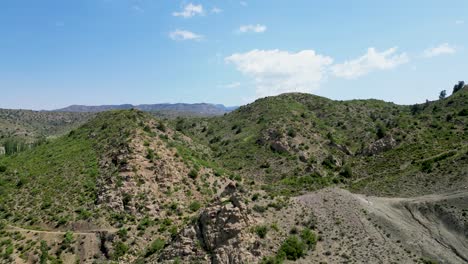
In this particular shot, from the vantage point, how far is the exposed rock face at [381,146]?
7025cm

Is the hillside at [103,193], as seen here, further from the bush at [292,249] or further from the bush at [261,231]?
the bush at [292,249]

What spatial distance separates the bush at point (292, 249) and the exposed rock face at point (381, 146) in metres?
43.8

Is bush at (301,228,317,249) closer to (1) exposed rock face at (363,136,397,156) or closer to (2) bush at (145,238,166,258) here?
(2) bush at (145,238,166,258)

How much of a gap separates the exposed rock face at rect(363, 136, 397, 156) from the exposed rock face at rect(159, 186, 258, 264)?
149 feet

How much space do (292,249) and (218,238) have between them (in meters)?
6.92

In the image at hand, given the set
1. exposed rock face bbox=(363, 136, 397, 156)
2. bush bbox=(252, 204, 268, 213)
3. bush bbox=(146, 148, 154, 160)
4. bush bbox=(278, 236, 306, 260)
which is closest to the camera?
bush bbox=(278, 236, 306, 260)

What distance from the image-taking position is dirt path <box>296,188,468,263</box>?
3275 cm

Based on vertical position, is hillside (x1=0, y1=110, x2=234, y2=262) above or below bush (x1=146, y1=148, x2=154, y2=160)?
below

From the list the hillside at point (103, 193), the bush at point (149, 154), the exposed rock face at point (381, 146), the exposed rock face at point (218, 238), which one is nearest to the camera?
the exposed rock face at point (218, 238)

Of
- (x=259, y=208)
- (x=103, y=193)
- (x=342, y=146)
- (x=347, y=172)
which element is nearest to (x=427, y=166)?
(x=347, y=172)

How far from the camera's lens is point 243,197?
39.7 metres

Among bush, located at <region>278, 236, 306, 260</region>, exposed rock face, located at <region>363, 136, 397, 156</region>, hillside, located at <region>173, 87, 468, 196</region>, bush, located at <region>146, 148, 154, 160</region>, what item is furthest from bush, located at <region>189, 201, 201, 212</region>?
exposed rock face, located at <region>363, 136, 397, 156</region>

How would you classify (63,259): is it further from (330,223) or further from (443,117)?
(443,117)

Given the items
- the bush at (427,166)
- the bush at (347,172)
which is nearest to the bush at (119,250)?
the bush at (347,172)
